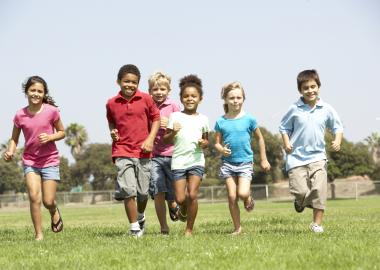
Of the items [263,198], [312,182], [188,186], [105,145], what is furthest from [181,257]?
[105,145]

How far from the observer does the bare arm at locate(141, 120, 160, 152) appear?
8.24m

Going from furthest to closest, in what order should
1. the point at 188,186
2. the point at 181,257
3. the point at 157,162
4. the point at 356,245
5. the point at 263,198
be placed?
the point at 263,198 < the point at 157,162 < the point at 188,186 < the point at 356,245 < the point at 181,257

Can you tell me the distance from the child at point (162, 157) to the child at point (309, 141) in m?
1.72

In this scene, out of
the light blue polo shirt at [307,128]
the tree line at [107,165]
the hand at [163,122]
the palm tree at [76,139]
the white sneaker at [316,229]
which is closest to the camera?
the white sneaker at [316,229]

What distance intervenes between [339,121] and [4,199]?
55.5 metres

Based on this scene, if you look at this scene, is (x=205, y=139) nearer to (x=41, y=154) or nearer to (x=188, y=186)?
(x=188, y=186)

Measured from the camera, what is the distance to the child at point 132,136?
825 cm

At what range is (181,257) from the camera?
18.7ft

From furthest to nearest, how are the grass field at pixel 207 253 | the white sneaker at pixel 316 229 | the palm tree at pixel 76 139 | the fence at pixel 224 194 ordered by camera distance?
the palm tree at pixel 76 139, the fence at pixel 224 194, the white sneaker at pixel 316 229, the grass field at pixel 207 253

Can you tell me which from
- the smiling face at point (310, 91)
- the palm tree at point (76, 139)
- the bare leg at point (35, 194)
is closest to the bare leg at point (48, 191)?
the bare leg at point (35, 194)

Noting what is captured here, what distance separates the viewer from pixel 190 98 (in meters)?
8.69

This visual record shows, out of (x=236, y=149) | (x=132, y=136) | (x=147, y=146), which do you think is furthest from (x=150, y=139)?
(x=236, y=149)

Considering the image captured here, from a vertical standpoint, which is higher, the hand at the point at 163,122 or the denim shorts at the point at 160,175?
the hand at the point at 163,122

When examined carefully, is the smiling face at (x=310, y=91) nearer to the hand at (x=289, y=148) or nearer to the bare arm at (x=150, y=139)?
the hand at (x=289, y=148)
